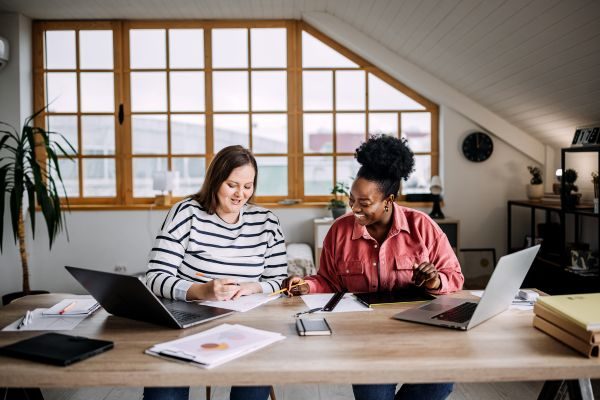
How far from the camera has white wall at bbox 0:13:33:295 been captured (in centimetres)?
495

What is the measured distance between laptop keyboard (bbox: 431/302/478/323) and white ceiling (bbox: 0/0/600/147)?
1.94m

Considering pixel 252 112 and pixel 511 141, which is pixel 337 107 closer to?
pixel 252 112

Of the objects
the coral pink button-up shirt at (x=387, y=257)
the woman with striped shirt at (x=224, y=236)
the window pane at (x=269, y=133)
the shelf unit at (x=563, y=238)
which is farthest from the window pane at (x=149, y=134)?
the coral pink button-up shirt at (x=387, y=257)

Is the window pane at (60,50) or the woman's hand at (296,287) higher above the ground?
the window pane at (60,50)

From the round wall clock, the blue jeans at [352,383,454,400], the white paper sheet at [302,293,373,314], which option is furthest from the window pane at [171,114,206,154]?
the blue jeans at [352,383,454,400]

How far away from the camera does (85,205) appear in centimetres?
532

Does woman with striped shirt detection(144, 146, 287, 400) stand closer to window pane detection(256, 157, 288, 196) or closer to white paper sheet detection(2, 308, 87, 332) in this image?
white paper sheet detection(2, 308, 87, 332)

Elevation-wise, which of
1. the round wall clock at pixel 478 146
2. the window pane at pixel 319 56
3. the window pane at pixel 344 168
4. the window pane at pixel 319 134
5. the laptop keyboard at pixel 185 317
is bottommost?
the laptop keyboard at pixel 185 317

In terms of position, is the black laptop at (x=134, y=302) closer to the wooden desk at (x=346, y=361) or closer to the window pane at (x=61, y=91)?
the wooden desk at (x=346, y=361)

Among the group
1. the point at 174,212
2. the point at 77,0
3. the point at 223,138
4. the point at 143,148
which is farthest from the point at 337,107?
the point at 174,212

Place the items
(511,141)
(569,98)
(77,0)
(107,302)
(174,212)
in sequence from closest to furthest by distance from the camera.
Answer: (107,302) < (174,212) < (569,98) < (77,0) < (511,141)

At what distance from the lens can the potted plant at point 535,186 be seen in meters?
5.00

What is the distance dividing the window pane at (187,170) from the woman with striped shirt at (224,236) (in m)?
3.17

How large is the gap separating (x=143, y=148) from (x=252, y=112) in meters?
1.15
